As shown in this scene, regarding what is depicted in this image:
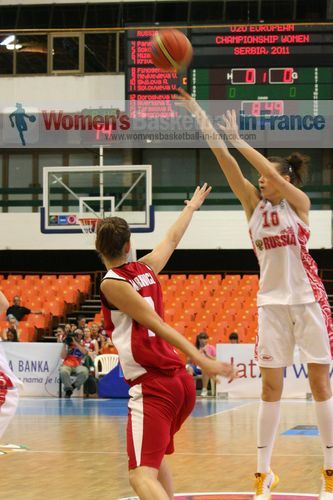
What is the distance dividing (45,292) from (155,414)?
18.3 meters

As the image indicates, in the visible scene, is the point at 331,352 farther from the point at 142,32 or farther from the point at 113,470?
the point at 142,32

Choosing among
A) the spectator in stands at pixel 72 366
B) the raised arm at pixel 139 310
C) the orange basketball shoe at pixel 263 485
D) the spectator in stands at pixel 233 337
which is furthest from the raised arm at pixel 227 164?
the spectator in stands at pixel 72 366

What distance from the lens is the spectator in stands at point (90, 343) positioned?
17.3 metres

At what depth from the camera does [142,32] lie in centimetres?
1864

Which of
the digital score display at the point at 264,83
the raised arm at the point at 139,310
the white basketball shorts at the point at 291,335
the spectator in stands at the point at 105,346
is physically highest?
the digital score display at the point at 264,83

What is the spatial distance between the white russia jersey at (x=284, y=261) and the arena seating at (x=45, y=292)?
49.3ft

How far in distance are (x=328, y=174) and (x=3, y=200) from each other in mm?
9221

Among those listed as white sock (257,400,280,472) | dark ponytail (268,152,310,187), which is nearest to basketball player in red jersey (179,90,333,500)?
white sock (257,400,280,472)

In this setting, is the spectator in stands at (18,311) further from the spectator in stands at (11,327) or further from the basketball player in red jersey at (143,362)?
the basketball player in red jersey at (143,362)

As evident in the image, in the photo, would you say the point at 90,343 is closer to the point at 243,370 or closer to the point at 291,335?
the point at 243,370

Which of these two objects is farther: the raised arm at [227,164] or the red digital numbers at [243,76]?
the red digital numbers at [243,76]

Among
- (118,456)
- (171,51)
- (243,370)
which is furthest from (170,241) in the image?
(243,370)

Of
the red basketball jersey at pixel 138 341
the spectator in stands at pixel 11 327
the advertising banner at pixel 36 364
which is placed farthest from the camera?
the spectator in stands at pixel 11 327

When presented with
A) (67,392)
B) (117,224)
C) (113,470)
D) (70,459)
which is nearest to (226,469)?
(113,470)
